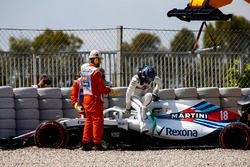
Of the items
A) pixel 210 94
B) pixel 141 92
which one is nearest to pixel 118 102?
pixel 141 92

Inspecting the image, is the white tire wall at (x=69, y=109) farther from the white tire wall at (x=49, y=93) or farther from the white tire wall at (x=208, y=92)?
the white tire wall at (x=208, y=92)

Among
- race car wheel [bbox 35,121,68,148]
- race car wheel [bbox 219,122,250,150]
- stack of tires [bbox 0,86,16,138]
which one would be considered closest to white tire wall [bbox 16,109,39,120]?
stack of tires [bbox 0,86,16,138]

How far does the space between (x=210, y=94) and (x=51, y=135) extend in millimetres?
4165

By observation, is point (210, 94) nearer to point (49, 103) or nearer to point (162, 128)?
point (162, 128)

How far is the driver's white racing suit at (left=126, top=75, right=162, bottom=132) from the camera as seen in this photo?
45.3 ft

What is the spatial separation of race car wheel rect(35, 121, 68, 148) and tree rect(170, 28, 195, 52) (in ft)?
15.1

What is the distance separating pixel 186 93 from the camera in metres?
16.0

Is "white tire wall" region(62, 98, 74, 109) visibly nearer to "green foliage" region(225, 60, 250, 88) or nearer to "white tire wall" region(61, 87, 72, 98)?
"white tire wall" region(61, 87, 72, 98)

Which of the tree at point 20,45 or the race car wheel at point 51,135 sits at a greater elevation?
the tree at point 20,45

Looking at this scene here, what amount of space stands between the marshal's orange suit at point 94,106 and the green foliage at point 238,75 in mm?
5043

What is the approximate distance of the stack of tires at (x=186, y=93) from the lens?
16.0 meters

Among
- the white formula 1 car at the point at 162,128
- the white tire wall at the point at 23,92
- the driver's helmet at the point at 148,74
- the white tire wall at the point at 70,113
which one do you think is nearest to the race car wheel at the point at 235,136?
the white formula 1 car at the point at 162,128

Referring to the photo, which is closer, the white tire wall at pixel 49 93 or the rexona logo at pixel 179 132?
the rexona logo at pixel 179 132

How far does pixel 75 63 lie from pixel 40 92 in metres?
1.49
